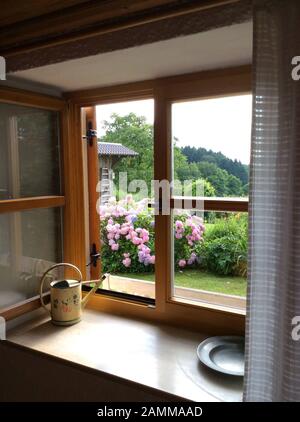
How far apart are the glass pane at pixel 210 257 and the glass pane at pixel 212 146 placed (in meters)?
0.11

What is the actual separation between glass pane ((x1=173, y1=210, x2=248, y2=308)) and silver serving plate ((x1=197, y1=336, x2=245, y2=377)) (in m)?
0.15

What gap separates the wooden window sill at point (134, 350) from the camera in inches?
42.3

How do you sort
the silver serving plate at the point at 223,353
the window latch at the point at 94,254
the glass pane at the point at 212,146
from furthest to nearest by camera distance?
1. the window latch at the point at 94,254
2. the glass pane at the point at 212,146
3. the silver serving plate at the point at 223,353

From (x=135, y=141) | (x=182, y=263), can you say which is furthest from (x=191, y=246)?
(x=135, y=141)

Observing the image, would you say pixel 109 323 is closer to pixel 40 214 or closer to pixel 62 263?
pixel 62 263

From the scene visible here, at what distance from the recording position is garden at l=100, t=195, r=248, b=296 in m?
1.39

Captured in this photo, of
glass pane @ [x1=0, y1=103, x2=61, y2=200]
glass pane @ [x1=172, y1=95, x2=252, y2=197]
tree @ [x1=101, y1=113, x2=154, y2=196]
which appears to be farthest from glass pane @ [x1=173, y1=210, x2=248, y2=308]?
glass pane @ [x1=0, y1=103, x2=61, y2=200]

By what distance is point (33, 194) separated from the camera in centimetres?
157

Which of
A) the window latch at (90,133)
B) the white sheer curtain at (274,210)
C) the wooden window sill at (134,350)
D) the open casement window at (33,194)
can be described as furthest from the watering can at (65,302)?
the white sheer curtain at (274,210)

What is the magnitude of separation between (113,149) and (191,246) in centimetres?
58

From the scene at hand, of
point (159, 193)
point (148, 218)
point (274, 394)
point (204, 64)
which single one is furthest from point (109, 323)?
point (204, 64)

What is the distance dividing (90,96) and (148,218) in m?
0.60

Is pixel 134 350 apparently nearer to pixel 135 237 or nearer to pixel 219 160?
pixel 135 237

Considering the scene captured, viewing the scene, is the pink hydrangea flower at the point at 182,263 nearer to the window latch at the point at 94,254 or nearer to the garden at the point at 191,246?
the garden at the point at 191,246
